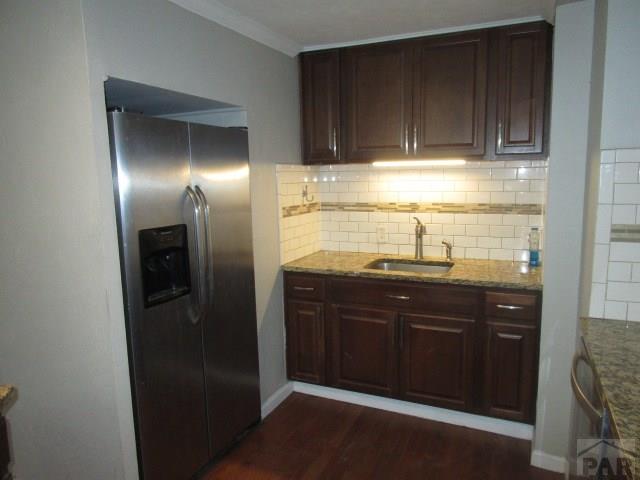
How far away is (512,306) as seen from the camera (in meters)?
2.49

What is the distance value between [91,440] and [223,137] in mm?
1523

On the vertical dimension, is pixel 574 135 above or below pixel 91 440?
above

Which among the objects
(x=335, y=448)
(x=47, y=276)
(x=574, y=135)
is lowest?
(x=335, y=448)

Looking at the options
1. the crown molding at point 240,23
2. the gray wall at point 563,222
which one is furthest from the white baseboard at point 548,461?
Result: the crown molding at point 240,23

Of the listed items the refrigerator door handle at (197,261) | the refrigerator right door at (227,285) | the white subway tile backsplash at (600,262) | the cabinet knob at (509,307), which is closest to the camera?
the white subway tile backsplash at (600,262)

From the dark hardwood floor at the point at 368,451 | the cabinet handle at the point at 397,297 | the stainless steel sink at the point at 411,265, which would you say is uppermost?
the stainless steel sink at the point at 411,265

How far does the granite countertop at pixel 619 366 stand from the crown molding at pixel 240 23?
7.36ft

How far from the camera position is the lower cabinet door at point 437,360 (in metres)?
2.65

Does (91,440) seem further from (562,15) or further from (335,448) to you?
(562,15)

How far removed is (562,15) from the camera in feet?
7.14

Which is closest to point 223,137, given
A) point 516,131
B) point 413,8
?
point 413,8

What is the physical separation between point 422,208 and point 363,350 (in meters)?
1.10

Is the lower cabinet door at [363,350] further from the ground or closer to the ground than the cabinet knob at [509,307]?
closer to the ground

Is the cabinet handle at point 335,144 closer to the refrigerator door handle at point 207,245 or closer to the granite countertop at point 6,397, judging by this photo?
the refrigerator door handle at point 207,245
